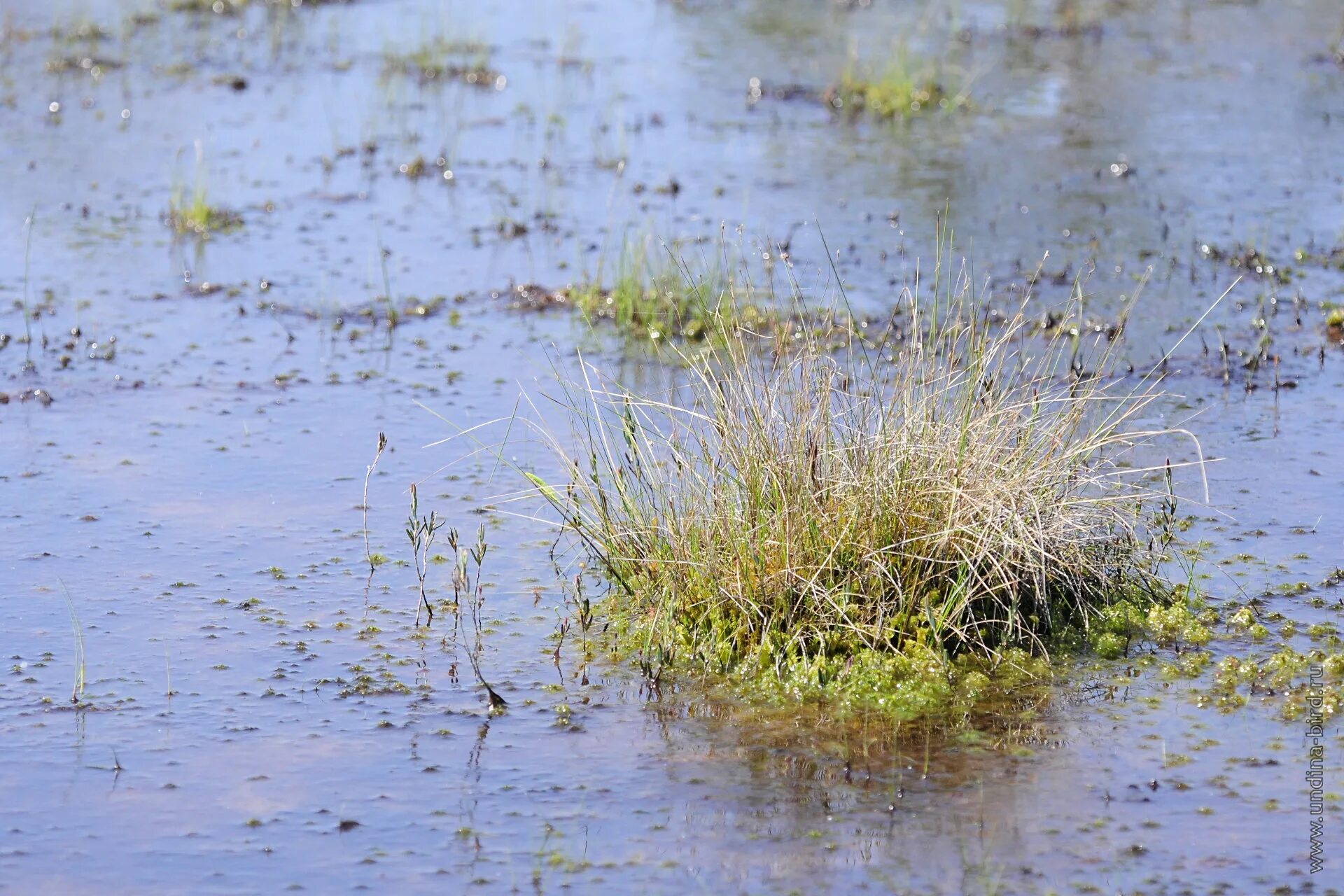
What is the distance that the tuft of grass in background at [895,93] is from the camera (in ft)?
44.4

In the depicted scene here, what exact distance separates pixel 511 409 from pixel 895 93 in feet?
22.5

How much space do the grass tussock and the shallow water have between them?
0.93 feet

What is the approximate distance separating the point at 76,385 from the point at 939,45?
32.6 feet

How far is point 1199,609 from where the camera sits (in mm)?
5742

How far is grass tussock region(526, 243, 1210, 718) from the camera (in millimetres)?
5297

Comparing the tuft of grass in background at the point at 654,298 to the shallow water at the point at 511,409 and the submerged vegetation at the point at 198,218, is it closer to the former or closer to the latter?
the shallow water at the point at 511,409

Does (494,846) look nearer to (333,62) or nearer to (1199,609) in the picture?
(1199,609)

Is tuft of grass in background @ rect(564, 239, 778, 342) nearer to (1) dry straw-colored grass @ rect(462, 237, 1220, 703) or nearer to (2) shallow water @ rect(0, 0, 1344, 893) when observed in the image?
(2) shallow water @ rect(0, 0, 1344, 893)

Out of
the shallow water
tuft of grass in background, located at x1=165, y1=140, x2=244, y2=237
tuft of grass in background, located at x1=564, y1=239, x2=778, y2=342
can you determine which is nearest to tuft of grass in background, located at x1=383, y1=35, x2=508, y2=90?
the shallow water

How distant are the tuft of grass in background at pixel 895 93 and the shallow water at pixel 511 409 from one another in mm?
372

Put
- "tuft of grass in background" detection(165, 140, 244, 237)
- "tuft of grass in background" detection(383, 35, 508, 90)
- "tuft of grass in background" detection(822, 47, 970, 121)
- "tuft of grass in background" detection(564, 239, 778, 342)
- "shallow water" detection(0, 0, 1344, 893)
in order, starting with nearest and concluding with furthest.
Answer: "shallow water" detection(0, 0, 1344, 893) → "tuft of grass in background" detection(564, 239, 778, 342) → "tuft of grass in background" detection(165, 140, 244, 237) → "tuft of grass in background" detection(822, 47, 970, 121) → "tuft of grass in background" detection(383, 35, 508, 90)

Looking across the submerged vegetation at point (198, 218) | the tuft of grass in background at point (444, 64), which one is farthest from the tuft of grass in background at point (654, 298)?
the tuft of grass in background at point (444, 64)

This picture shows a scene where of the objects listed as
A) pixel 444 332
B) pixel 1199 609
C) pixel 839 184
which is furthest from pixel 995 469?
pixel 839 184

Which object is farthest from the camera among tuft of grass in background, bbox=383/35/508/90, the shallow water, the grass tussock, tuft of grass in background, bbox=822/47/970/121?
tuft of grass in background, bbox=383/35/508/90
